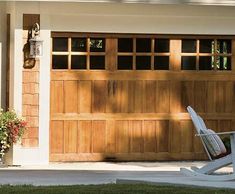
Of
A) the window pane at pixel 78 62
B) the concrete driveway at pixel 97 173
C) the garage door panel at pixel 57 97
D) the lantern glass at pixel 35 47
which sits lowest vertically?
the concrete driveway at pixel 97 173

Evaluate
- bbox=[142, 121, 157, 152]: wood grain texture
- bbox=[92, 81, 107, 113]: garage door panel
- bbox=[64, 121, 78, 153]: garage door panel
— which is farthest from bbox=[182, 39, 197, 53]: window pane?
bbox=[64, 121, 78, 153]: garage door panel

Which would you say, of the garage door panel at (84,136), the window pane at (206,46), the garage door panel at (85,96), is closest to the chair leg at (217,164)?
the garage door panel at (84,136)

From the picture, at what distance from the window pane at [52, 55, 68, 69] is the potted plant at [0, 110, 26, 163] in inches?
51.6

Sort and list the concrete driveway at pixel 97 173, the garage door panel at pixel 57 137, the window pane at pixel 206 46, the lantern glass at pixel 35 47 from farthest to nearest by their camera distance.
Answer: the window pane at pixel 206 46 → the garage door panel at pixel 57 137 → the lantern glass at pixel 35 47 → the concrete driveway at pixel 97 173

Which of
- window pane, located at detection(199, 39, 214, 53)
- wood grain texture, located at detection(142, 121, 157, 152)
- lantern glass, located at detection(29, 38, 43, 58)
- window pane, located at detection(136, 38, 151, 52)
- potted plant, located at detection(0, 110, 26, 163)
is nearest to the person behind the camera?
potted plant, located at detection(0, 110, 26, 163)

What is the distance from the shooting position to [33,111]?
14.2m

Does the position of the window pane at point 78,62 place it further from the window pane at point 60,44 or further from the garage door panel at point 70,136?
the garage door panel at point 70,136

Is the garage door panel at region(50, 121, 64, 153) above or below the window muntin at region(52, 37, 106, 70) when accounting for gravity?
below

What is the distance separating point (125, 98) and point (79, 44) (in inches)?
52.3

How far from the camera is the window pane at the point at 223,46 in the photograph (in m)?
15.1

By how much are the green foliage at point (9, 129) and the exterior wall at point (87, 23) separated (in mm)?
294

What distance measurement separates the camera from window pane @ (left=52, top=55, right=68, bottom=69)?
1454 centimetres

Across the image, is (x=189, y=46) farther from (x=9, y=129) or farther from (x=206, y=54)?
(x=9, y=129)

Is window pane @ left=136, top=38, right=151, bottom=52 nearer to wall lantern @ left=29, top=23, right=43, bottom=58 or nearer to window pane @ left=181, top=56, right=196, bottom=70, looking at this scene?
window pane @ left=181, top=56, right=196, bottom=70
